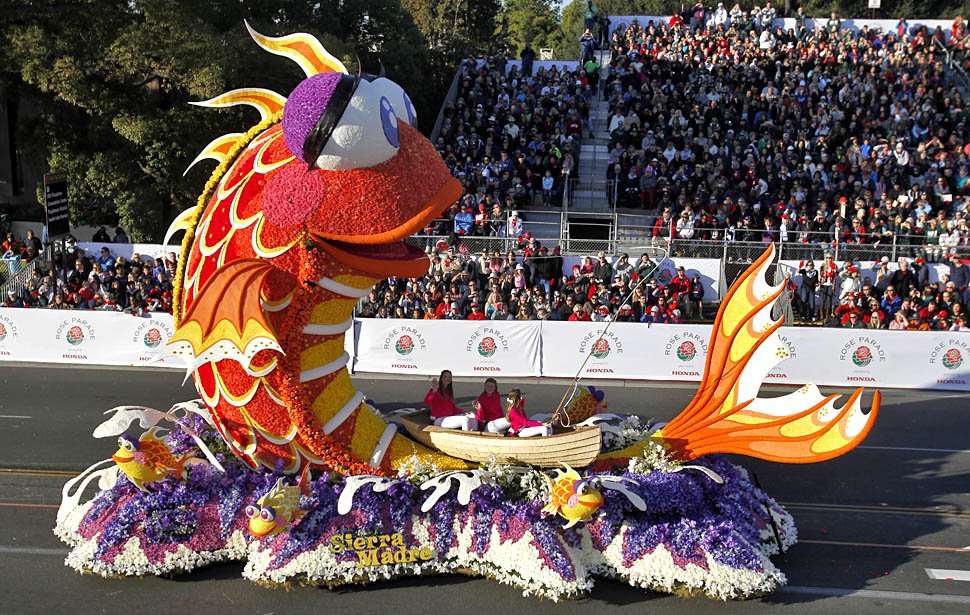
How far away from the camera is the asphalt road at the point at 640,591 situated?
962cm

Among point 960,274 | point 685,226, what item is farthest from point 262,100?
point 960,274

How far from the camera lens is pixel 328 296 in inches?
403

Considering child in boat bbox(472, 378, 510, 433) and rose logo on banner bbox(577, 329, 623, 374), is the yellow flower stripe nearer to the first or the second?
child in boat bbox(472, 378, 510, 433)

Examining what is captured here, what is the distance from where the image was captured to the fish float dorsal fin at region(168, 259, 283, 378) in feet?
29.9

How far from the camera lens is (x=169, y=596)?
972cm

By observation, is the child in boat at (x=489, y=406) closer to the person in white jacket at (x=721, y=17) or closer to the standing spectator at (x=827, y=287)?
the standing spectator at (x=827, y=287)

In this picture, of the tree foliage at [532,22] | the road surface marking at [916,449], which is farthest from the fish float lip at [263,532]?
the tree foliage at [532,22]

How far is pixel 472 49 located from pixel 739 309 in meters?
29.1

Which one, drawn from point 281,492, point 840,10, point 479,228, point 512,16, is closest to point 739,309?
point 281,492

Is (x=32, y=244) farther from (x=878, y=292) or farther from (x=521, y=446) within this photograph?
(x=878, y=292)

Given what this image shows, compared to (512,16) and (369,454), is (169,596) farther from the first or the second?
(512,16)

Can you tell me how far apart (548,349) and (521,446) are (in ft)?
24.5

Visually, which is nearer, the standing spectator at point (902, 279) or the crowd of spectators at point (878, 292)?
the crowd of spectators at point (878, 292)

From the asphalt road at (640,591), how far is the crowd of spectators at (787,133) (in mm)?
7403
